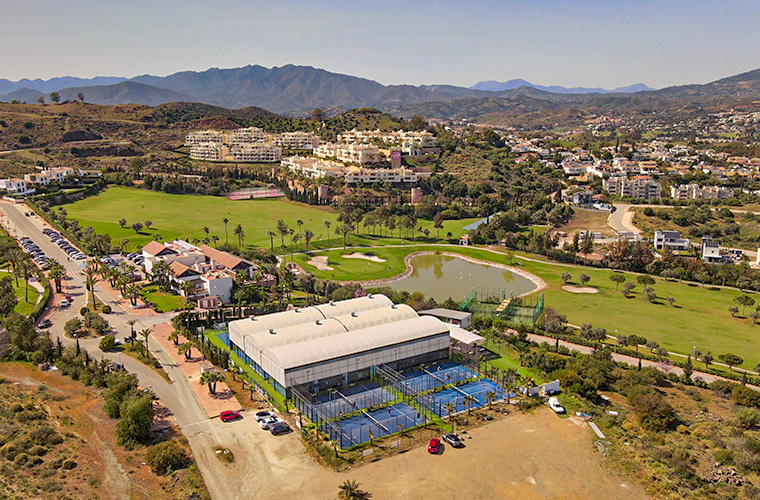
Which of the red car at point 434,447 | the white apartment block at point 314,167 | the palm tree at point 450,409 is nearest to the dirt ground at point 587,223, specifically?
the white apartment block at point 314,167

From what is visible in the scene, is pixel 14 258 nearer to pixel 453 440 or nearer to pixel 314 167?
pixel 453 440

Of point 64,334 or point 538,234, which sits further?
point 538,234

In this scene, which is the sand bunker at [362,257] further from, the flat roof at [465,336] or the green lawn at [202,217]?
the flat roof at [465,336]

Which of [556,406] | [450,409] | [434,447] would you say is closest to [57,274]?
[450,409]

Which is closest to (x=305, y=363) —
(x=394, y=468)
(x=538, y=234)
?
(x=394, y=468)

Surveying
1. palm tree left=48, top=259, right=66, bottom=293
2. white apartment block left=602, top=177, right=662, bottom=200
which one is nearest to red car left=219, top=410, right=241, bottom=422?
palm tree left=48, top=259, right=66, bottom=293

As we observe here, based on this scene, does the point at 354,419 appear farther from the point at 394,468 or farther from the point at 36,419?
the point at 36,419
